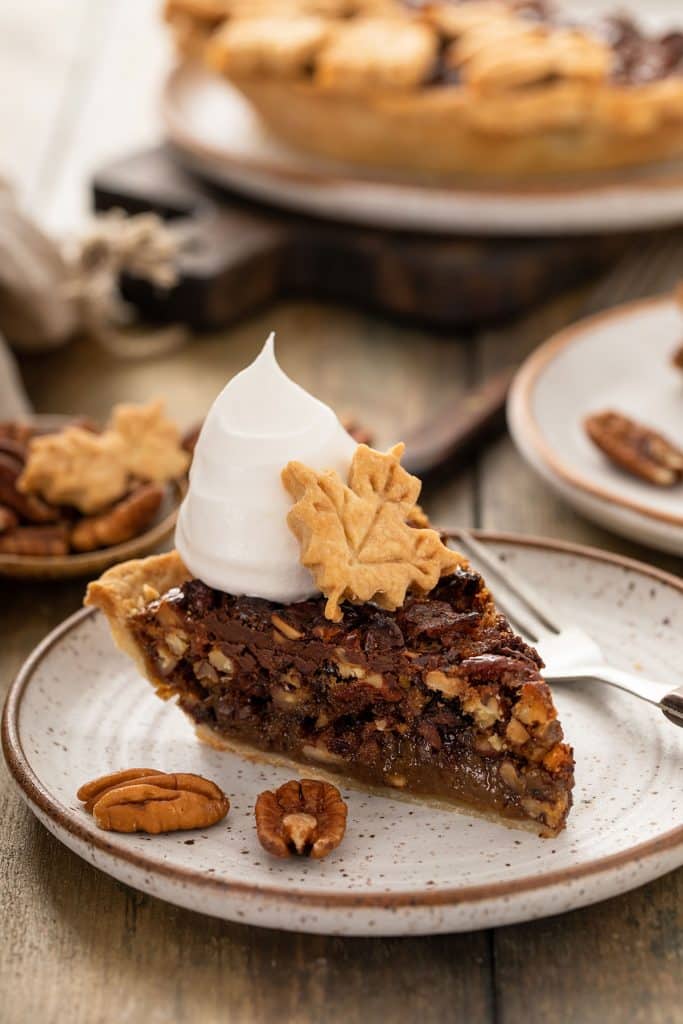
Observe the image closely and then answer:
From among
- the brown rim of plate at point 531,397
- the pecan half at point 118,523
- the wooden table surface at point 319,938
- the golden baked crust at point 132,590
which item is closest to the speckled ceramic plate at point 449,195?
the wooden table surface at point 319,938

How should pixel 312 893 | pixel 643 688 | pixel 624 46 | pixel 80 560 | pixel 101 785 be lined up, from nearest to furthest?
pixel 312 893 < pixel 101 785 < pixel 643 688 < pixel 80 560 < pixel 624 46

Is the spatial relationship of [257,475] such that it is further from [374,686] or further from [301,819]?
[301,819]

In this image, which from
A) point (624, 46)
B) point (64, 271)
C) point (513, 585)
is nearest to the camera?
point (513, 585)

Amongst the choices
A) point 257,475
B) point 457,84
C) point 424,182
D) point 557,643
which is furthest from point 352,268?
point 257,475

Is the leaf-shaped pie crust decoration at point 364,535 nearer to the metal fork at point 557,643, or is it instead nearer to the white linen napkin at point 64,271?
the metal fork at point 557,643

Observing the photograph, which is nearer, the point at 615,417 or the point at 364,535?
the point at 364,535

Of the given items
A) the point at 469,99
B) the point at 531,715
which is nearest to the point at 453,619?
the point at 531,715

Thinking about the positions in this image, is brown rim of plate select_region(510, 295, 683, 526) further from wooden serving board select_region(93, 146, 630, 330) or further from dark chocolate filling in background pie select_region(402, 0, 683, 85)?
dark chocolate filling in background pie select_region(402, 0, 683, 85)
